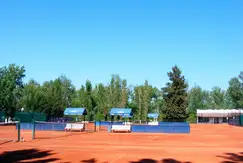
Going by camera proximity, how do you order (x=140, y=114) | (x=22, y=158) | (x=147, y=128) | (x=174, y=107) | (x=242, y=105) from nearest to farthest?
(x=22, y=158)
(x=147, y=128)
(x=174, y=107)
(x=140, y=114)
(x=242, y=105)

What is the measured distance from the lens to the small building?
9694 centimetres

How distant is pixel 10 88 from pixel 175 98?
3976cm

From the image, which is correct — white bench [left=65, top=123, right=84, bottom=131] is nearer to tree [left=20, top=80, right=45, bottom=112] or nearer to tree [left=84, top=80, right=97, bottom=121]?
tree [left=20, top=80, right=45, bottom=112]

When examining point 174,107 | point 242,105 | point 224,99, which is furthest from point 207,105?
point 174,107

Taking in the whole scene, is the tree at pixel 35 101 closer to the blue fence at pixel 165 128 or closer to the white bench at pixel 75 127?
the white bench at pixel 75 127

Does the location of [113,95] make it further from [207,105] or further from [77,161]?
[77,161]

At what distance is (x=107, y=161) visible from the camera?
16.0 metres

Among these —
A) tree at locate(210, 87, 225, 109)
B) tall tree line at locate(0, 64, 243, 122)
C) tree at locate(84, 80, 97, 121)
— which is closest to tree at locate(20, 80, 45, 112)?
tall tree line at locate(0, 64, 243, 122)

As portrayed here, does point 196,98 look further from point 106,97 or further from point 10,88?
point 10,88

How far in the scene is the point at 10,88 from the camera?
7569cm

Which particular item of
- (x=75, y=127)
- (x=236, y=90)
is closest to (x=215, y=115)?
(x=236, y=90)

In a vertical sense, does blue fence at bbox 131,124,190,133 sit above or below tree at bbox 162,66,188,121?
below

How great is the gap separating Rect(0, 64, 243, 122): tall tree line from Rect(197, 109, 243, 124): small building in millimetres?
2909

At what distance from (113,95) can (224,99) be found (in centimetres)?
7423
